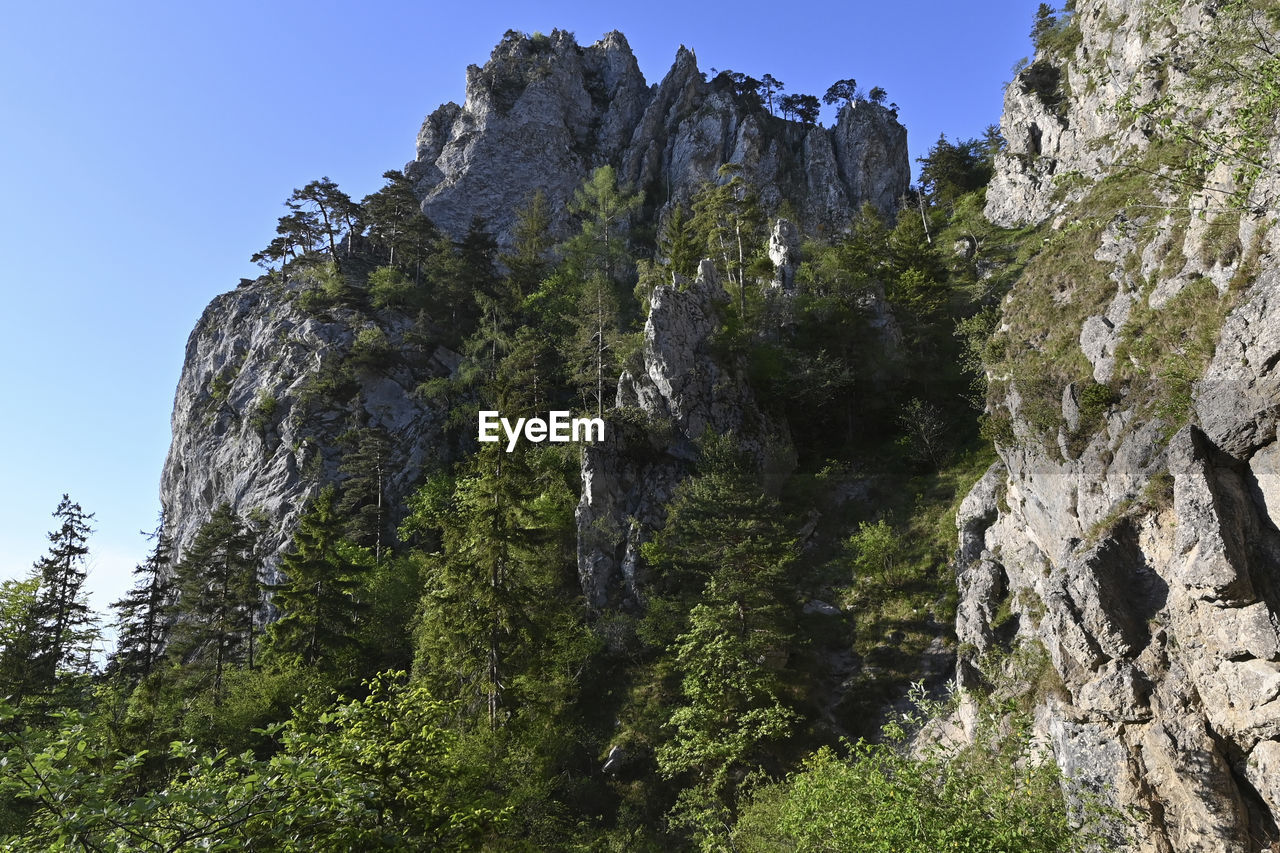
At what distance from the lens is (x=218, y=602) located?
31172 mm

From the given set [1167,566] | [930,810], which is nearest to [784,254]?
[1167,566]

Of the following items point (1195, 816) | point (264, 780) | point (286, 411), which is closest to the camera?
point (264, 780)

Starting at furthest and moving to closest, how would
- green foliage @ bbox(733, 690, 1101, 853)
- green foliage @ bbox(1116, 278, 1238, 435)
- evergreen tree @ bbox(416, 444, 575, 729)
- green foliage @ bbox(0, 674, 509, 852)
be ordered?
evergreen tree @ bbox(416, 444, 575, 729) < green foliage @ bbox(1116, 278, 1238, 435) < green foliage @ bbox(733, 690, 1101, 853) < green foliage @ bbox(0, 674, 509, 852)

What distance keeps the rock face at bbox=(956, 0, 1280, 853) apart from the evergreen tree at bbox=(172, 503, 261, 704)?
30858mm

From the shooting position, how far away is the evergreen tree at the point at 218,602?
3039cm

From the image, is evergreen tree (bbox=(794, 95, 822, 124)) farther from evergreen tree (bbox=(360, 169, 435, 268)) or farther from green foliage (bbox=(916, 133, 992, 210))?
evergreen tree (bbox=(360, 169, 435, 268))

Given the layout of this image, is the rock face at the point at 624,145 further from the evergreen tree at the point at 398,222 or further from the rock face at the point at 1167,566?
the rock face at the point at 1167,566

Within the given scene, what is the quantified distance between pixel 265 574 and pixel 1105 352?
42.5 metres

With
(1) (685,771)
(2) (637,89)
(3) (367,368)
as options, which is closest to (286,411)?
(3) (367,368)

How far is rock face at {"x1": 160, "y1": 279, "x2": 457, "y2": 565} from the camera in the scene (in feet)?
142

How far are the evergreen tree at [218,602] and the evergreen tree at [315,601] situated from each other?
3.21 metres

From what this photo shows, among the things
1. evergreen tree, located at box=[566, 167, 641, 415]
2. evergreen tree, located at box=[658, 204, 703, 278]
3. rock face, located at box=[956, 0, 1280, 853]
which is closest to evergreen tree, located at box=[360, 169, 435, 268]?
evergreen tree, located at box=[566, 167, 641, 415]

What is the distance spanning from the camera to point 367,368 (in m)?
47.5

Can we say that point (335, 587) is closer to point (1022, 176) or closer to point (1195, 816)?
point (1195, 816)
